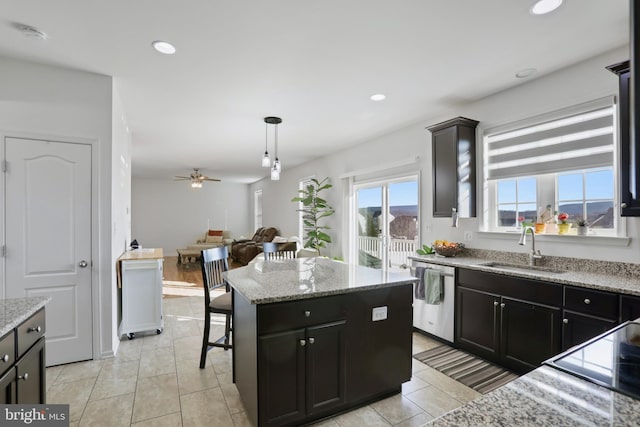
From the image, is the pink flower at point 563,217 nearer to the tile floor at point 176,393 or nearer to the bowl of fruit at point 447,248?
the bowl of fruit at point 447,248

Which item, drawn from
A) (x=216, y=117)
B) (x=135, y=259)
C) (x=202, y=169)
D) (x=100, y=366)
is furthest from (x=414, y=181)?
(x=202, y=169)

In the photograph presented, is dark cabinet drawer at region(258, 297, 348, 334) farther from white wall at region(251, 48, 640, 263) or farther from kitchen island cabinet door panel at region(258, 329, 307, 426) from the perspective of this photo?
white wall at region(251, 48, 640, 263)

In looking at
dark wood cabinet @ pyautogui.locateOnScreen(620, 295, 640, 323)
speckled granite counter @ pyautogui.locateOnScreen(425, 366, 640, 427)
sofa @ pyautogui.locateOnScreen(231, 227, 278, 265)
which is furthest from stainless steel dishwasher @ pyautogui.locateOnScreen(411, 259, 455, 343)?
sofa @ pyautogui.locateOnScreen(231, 227, 278, 265)

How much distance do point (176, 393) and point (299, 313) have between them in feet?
4.33

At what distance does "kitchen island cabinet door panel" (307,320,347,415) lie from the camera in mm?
1950

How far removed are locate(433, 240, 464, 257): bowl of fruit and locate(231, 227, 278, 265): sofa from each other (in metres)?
5.34

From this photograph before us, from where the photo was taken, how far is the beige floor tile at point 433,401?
2.20m

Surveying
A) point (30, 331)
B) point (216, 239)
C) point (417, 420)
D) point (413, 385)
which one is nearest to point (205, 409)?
point (30, 331)

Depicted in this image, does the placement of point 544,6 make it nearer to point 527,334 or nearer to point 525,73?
point 525,73

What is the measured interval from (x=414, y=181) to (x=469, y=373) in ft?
8.28

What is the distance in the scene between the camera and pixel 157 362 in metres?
2.93

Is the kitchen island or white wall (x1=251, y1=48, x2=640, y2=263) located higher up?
white wall (x1=251, y1=48, x2=640, y2=263)

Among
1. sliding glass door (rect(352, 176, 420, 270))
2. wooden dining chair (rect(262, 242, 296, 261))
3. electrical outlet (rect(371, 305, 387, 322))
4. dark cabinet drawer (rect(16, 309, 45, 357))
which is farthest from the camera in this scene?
sliding glass door (rect(352, 176, 420, 270))

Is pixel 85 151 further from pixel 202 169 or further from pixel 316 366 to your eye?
pixel 202 169
